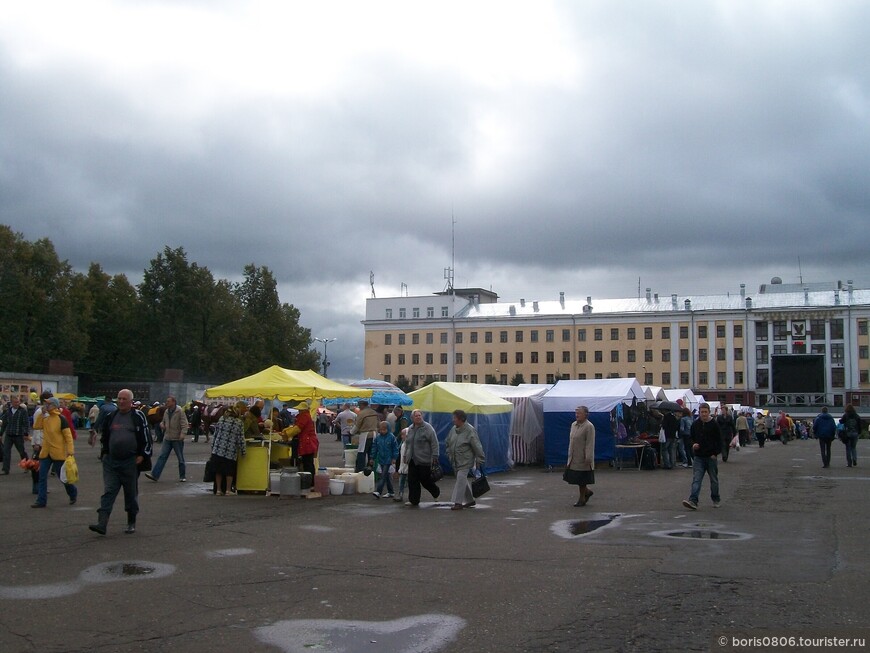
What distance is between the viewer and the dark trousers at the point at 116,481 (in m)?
10.9

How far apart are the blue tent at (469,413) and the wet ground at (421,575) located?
6678 mm

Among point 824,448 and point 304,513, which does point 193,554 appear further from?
point 824,448

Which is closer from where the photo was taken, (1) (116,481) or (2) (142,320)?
(1) (116,481)

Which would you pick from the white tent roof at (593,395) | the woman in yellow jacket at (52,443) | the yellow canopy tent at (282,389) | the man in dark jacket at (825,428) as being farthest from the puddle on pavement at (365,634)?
the man in dark jacket at (825,428)

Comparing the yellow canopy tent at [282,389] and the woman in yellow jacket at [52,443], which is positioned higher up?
the yellow canopy tent at [282,389]

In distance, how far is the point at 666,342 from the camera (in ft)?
316

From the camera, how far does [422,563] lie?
9469mm

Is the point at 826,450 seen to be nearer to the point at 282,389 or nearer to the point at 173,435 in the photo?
the point at 282,389

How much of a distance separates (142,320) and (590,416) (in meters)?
56.7

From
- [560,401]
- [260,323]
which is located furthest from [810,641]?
[260,323]

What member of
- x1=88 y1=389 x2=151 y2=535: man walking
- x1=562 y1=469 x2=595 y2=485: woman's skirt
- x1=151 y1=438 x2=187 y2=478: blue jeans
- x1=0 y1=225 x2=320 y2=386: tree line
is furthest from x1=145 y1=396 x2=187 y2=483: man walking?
x1=0 y1=225 x2=320 y2=386: tree line

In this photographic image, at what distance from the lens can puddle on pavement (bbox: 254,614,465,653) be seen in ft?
20.3

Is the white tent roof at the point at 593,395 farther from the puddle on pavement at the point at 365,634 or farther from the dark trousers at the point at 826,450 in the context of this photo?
the puddle on pavement at the point at 365,634

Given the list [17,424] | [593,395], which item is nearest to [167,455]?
[17,424]
